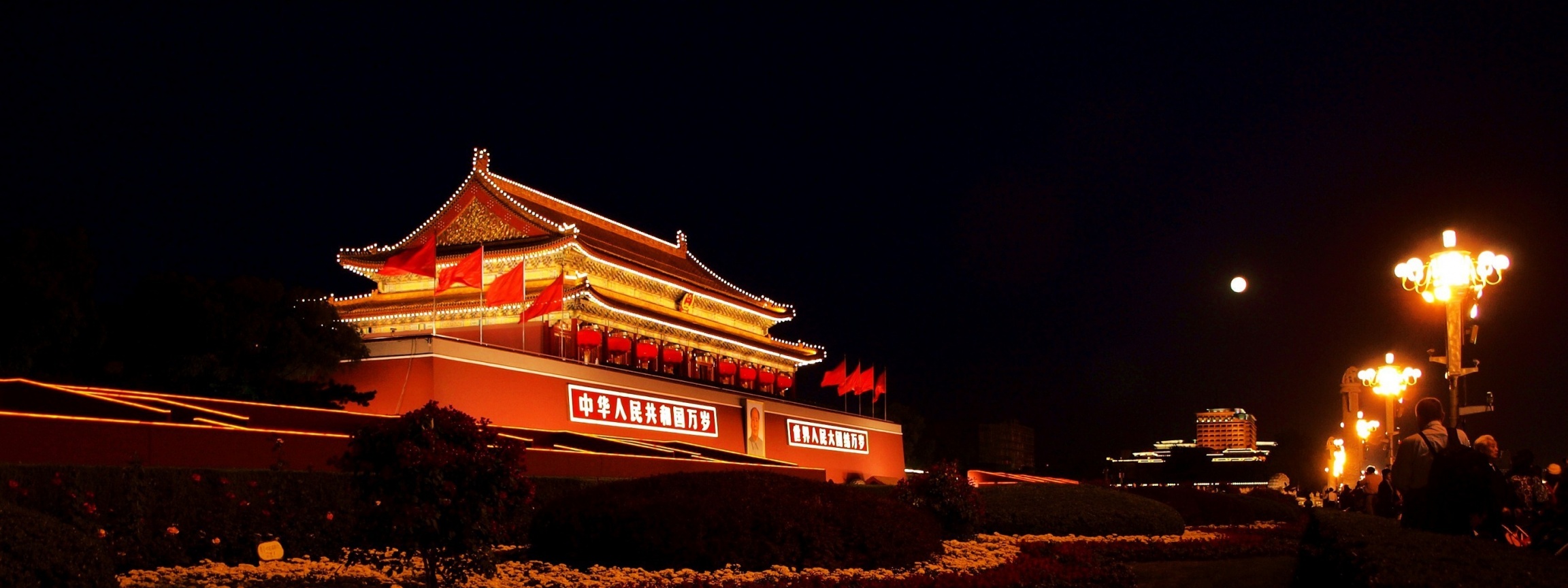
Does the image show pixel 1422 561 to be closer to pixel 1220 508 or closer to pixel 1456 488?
pixel 1456 488

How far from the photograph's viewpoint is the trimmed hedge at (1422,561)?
567 centimetres

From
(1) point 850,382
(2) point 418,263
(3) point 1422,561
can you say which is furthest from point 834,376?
(3) point 1422,561

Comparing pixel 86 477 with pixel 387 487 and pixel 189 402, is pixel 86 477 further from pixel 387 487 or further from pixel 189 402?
pixel 189 402

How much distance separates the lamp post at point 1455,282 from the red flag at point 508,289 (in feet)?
55.0

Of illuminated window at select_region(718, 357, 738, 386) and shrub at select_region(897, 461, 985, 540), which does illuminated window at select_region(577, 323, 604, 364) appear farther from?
shrub at select_region(897, 461, 985, 540)

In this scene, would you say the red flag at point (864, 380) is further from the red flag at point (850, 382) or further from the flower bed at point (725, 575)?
the flower bed at point (725, 575)

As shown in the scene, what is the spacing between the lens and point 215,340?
21281 mm

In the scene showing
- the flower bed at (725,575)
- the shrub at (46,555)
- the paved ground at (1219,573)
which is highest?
the shrub at (46,555)

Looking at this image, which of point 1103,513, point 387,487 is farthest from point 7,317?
point 1103,513

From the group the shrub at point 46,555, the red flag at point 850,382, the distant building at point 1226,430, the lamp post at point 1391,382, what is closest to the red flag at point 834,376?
the red flag at point 850,382

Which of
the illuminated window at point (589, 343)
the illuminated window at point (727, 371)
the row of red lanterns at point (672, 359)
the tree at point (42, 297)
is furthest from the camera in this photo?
the illuminated window at point (727, 371)

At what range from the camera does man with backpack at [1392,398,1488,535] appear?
26.5 feet

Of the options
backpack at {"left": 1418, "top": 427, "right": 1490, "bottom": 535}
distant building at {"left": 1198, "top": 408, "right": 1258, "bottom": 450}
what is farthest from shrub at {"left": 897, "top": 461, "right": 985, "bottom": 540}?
distant building at {"left": 1198, "top": 408, "right": 1258, "bottom": 450}

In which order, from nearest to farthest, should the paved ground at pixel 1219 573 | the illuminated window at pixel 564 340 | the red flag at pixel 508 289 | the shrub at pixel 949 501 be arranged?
1. the paved ground at pixel 1219 573
2. the shrub at pixel 949 501
3. the red flag at pixel 508 289
4. the illuminated window at pixel 564 340
